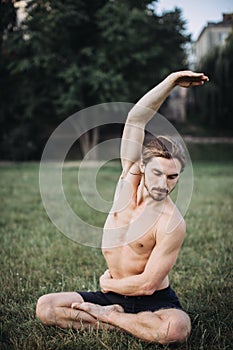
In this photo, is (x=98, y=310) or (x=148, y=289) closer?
(x=148, y=289)

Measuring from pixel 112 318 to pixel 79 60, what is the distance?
16.6 m

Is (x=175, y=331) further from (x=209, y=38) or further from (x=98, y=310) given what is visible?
(x=209, y=38)

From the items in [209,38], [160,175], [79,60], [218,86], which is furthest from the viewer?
[209,38]

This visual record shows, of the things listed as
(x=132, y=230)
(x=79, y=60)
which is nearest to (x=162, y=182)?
(x=132, y=230)

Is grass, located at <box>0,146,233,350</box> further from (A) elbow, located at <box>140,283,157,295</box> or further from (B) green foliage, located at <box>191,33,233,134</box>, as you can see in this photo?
(B) green foliage, located at <box>191,33,233,134</box>

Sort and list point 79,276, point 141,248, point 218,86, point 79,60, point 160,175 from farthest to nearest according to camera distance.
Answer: point 218,86 → point 79,60 → point 79,276 → point 141,248 → point 160,175

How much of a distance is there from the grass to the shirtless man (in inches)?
3.5

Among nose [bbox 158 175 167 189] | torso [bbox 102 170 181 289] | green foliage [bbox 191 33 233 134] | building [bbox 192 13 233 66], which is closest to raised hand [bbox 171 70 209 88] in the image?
nose [bbox 158 175 167 189]

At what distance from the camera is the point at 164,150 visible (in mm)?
1986

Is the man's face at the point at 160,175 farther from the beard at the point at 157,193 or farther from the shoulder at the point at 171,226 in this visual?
the shoulder at the point at 171,226

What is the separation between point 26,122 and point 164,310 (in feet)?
57.2

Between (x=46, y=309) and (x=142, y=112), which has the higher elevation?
(x=142, y=112)

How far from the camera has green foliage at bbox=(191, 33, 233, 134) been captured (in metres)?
19.8

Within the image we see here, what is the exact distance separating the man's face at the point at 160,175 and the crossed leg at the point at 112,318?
60 centimetres
